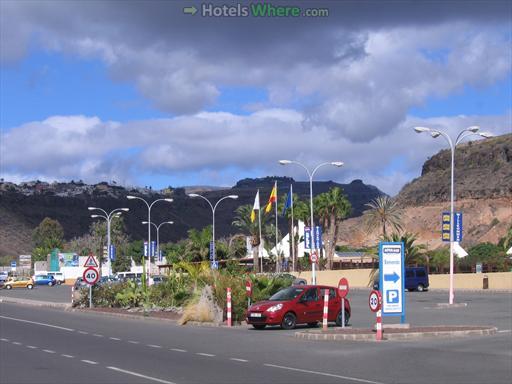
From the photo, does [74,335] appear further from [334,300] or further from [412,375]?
[412,375]

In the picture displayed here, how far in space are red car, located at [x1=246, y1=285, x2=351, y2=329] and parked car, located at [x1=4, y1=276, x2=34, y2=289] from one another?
210 feet

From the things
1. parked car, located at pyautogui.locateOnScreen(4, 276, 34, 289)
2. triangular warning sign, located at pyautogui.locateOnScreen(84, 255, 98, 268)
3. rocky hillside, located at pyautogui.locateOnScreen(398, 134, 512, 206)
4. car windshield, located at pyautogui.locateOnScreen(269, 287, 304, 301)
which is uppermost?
rocky hillside, located at pyautogui.locateOnScreen(398, 134, 512, 206)

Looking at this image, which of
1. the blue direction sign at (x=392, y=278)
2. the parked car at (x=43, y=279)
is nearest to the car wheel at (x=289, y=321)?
the blue direction sign at (x=392, y=278)

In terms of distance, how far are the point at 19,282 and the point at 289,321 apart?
66140mm

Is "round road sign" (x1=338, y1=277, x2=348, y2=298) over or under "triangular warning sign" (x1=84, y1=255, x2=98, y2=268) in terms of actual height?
under

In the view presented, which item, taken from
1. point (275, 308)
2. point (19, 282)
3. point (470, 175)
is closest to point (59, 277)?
→ point (19, 282)

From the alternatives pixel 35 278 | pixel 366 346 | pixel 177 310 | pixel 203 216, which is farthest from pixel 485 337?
pixel 203 216

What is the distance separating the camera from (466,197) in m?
128

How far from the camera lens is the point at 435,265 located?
71.7 meters

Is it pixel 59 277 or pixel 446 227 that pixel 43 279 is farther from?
pixel 446 227

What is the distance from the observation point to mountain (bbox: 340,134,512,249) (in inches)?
4707

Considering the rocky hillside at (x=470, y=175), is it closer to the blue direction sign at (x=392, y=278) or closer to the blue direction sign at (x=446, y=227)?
the blue direction sign at (x=446, y=227)

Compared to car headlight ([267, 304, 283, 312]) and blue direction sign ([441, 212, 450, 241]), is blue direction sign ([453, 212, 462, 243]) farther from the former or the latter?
car headlight ([267, 304, 283, 312])

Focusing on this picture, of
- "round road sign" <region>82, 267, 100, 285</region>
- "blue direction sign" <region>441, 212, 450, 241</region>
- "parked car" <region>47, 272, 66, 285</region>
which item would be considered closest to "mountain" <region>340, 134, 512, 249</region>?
"parked car" <region>47, 272, 66, 285</region>
